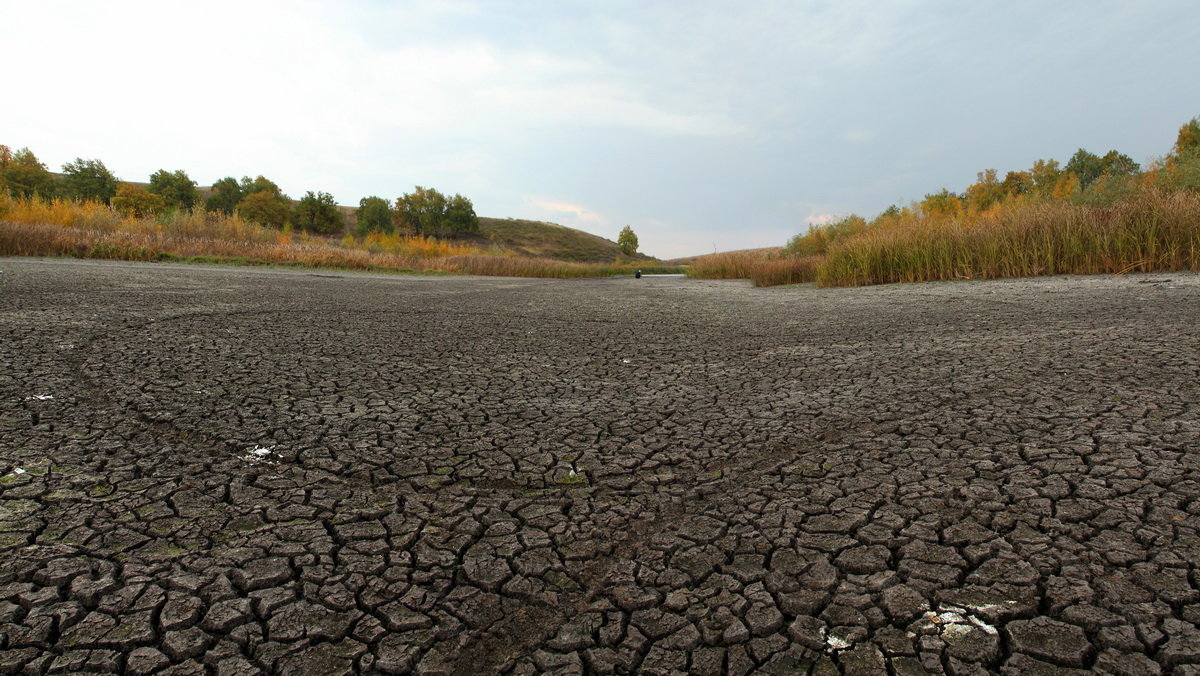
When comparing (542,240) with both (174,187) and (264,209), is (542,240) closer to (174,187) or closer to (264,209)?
(264,209)

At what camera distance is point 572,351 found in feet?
13.1

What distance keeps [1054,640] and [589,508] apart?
1.01 metres

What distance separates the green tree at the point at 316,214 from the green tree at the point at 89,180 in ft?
50.4

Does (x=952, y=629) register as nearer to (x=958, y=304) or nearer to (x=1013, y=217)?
(x=958, y=304)

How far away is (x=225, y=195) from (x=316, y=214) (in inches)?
365

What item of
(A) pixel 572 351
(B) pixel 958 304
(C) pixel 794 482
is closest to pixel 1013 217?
(B) pixel 958 304

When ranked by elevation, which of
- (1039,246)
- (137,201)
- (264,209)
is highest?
(264,209)

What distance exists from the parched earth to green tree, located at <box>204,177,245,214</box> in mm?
68883

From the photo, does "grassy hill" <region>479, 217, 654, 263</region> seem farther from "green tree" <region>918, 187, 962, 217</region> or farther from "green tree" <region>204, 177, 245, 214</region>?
"green tree" <region>918, 187, 962, 217</region>

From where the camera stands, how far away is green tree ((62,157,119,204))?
48.5 metres

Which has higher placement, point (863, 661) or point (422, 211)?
point (422, 211)

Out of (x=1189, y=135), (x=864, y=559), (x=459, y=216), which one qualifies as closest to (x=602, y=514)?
(x=864, y=559)

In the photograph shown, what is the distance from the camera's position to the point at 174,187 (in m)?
52.7

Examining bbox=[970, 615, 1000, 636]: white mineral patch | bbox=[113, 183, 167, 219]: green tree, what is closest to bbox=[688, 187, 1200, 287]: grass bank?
bbox=[970, 615, 1000, 636]: white mineral patch
